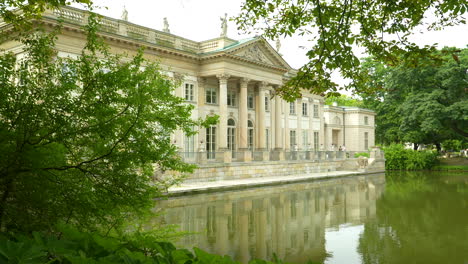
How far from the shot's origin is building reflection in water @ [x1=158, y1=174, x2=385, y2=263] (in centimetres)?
950

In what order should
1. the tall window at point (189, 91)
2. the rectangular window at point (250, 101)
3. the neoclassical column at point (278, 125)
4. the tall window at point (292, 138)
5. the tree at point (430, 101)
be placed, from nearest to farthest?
the tall window at point (189, 91), the neoclassical column at point (278, 125), the rectangular window at point (250, 101), the tall window at point (292, 138), the tree at point (430, 101)

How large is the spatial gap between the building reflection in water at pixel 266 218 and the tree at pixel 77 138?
151 cm

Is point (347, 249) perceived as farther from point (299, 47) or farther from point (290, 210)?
point (290, 210)

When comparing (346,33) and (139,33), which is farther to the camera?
(139,33)

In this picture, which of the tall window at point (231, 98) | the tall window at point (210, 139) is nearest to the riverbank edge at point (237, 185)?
the tall window at point (210, 139)

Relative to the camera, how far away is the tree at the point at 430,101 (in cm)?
4053

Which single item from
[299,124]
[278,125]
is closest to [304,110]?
[299,124]

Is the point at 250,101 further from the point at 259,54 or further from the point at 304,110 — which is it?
the point at 304,110

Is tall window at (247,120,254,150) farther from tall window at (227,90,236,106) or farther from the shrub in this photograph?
the shrub

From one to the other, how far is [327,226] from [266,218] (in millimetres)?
2226

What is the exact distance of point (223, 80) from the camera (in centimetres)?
2936

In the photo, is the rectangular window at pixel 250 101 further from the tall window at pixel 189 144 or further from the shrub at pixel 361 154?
the shrub at pixel 361 154

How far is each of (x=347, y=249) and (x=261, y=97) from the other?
24.8 meters

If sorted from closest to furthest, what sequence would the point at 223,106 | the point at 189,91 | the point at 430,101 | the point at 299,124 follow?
1. the point at 223,106
2. the point at 189,91
3. the point at 299,124
4. the point at 430,101
